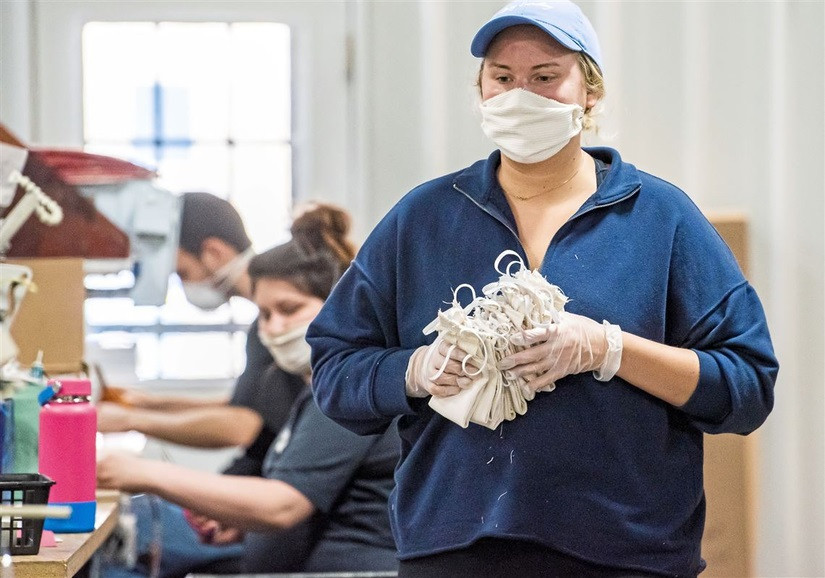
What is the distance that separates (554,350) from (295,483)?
3.96 ft

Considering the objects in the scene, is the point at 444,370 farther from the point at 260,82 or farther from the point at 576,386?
the point at 260,82

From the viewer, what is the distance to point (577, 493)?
1.28m

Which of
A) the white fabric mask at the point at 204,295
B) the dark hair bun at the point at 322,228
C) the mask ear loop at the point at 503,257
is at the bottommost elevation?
the white fabric mask at the point at 204,295

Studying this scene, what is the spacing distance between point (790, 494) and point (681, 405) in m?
1.59

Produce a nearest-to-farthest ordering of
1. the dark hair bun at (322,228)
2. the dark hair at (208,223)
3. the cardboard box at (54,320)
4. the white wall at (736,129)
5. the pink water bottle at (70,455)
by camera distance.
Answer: the pink water bottle at (70,455)
the cardboard box at (54,320)
the white wall at (736,129)
the dark hair bun at (322,228)
the dark hair at (208,223)

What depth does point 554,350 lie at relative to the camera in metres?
1.25

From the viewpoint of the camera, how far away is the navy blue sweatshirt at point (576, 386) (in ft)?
4.20

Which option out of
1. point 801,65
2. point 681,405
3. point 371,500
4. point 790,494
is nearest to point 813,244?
point 801,65

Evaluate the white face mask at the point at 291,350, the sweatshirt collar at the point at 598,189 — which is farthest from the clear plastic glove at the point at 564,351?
the white face mask at the point at 291,350

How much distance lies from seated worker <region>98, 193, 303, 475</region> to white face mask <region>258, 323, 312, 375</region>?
11cm

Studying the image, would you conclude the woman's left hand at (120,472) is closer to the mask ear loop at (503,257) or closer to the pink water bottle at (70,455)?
the pink water bottle at (70,455)

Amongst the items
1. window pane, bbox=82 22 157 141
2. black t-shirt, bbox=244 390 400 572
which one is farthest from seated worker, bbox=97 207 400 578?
window pane, bbox=82 22 157 141

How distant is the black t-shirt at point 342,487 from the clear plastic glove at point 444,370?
95 cm

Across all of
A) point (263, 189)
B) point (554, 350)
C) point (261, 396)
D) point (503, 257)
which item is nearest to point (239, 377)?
point (261, 396)
